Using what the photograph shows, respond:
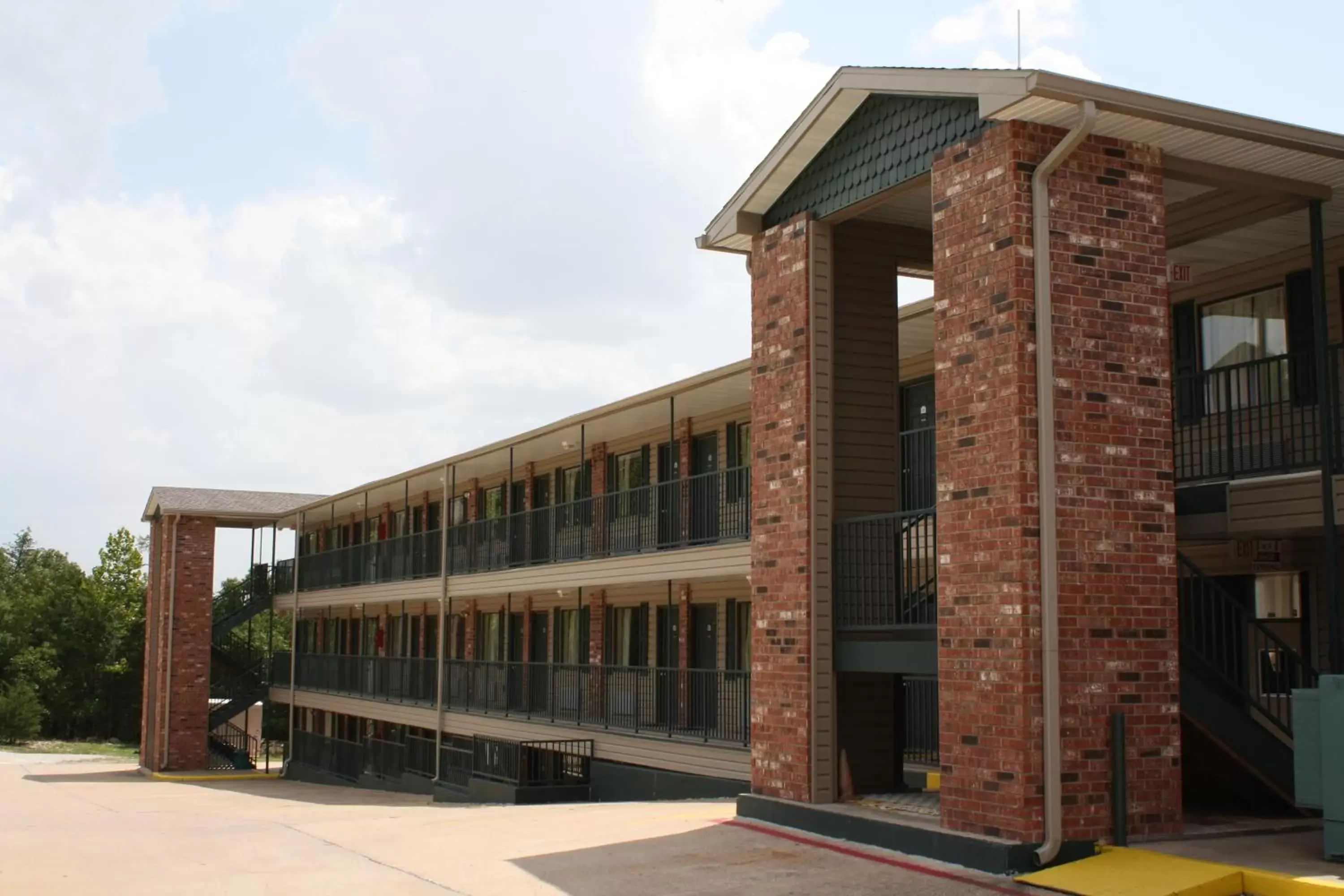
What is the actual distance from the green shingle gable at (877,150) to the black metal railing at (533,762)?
1234cm

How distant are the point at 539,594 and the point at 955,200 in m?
21.0

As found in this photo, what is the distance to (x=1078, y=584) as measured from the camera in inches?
410

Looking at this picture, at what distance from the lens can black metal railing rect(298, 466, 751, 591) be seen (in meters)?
21.7

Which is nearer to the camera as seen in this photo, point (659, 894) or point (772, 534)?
point (659, 894)

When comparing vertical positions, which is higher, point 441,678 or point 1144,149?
point 1144,149

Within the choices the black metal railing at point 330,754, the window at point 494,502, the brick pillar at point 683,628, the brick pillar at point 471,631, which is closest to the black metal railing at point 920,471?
the brick pillar at point 683,628

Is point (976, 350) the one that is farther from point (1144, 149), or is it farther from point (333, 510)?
point (333, 510)

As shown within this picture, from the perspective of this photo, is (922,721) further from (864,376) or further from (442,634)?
(442,634)

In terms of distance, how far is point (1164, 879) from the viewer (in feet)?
30.0

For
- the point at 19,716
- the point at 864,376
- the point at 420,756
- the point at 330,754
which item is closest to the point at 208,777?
the point at 330,754

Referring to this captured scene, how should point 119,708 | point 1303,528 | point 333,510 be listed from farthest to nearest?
point 119,708 < point 333,510 < point 1303,528

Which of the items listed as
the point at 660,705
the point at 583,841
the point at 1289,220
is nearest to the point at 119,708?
the point at 660,705

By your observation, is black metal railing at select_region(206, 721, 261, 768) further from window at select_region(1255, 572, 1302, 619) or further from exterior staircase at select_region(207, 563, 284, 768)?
window at select_region(1255, 572, 1302, 619)

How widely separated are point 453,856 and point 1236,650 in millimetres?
7195
